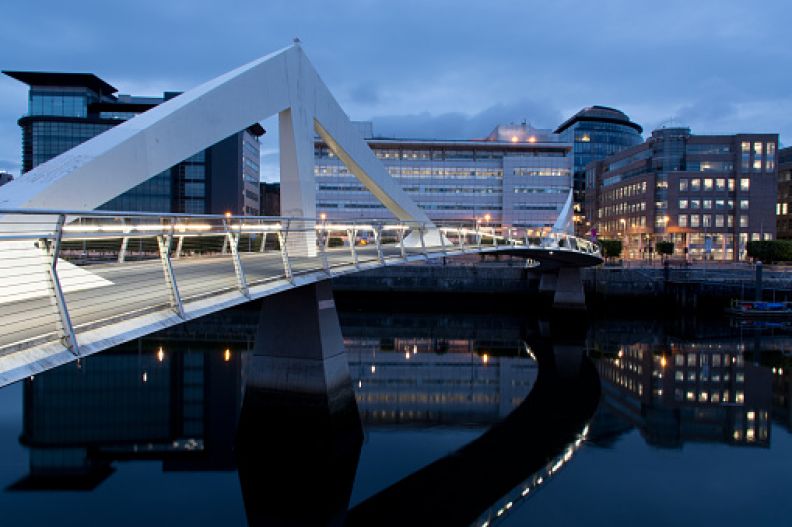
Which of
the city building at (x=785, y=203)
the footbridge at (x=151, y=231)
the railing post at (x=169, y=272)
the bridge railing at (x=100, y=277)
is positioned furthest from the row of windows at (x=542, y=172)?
the railing post at (x=169, y=272)

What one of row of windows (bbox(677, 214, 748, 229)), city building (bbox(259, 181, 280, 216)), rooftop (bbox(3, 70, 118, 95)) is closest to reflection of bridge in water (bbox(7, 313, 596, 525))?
rooftop (bbox(3, 70, 118, 95))

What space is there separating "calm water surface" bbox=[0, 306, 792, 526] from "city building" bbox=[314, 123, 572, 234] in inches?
2016

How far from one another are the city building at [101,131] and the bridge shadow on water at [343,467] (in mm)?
56699

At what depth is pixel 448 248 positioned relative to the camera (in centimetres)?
1980

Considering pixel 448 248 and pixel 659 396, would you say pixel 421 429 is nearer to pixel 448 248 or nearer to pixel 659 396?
pixel 448 248

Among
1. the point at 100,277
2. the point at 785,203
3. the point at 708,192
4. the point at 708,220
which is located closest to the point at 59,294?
the point at 100,277

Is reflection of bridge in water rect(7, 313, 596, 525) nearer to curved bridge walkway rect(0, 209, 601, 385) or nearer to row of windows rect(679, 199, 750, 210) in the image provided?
curved bridge walkway rect(0, 209, 601, 385)

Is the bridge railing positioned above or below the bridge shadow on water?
above

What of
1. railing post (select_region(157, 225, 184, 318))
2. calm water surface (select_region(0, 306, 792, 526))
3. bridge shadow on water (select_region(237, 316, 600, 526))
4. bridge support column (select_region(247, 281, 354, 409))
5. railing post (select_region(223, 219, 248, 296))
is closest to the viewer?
railing post (select_region(157, 225, 184, 318))

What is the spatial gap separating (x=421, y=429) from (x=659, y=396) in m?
10.00

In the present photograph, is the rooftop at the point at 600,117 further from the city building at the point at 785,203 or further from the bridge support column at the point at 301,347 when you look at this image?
the bridge support column at the point at 301,347

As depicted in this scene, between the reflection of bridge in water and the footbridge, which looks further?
the reflection of bridge in water

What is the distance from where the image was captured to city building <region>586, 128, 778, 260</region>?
241ft

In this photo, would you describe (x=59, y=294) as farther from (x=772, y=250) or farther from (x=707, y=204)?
(x=707, y=204)
